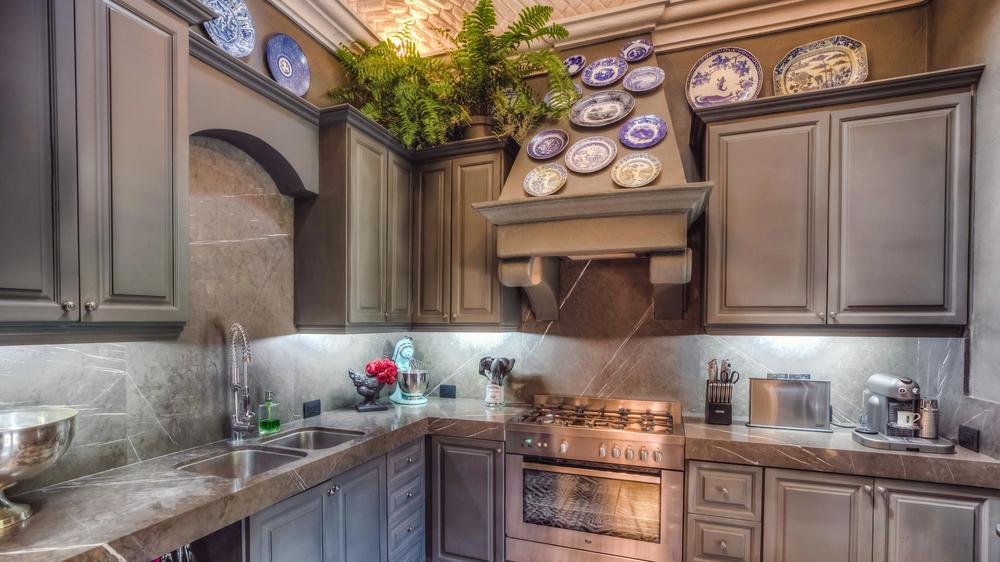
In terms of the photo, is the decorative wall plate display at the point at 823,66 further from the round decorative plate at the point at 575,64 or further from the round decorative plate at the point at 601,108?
the round decorative plate at the point at 575,64

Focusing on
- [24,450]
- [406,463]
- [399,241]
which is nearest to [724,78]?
[399,241]

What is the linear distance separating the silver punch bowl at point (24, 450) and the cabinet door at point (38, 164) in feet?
0.92

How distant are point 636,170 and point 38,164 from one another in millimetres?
2179

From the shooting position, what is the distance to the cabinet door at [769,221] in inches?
Result: 86.6

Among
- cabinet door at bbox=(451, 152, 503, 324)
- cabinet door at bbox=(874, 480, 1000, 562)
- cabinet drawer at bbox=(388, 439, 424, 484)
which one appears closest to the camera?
cabinet door at bbox=(874, 480, 1000, 562)

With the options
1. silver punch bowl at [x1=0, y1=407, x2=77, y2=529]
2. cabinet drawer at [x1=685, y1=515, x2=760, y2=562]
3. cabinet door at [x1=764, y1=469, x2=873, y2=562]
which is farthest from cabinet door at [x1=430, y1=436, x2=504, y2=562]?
silver punch bowl at [x1=0, y1=407, x2=77, y2=529]

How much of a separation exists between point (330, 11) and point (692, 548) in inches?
131

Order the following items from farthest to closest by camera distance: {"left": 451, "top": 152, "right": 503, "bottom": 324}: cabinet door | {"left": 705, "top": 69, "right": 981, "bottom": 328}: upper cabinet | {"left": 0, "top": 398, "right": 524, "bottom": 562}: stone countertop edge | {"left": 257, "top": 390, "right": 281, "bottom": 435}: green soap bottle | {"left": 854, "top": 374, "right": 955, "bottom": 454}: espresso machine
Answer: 1. {"left": 451, "top": 152, "right": 503, "bottom": 324}: cabinet door
2. {"left": 257, "top": 390, "right": 281, "bottom": 435}: green soap bottle
3. {"left": 705, "top": 69, "right": 981, "bottom": 328}: upper cabinet
4. {"left": 854, "top": 374, "right": 955, "bottom": 454}: espresso machine
5. {"left": 0, "top": 398, "right": 524, "bottom": 562}: stone countertop edge

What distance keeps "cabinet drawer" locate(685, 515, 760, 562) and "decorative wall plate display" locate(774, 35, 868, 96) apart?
2195 mm

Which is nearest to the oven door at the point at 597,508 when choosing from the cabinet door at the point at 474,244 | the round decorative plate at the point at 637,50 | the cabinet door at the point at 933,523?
the cabinet door at the point at 933,523

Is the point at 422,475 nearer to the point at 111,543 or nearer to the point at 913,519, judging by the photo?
the point at 111,543

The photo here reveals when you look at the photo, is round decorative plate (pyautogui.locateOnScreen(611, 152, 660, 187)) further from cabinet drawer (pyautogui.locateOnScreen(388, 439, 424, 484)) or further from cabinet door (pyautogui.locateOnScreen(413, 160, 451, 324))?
cabinet drawer (pyautogui.locateOnScreen(388, 439, 424, 484))

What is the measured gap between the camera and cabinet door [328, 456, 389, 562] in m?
1.88

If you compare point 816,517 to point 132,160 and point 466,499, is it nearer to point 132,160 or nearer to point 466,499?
point 466,499
